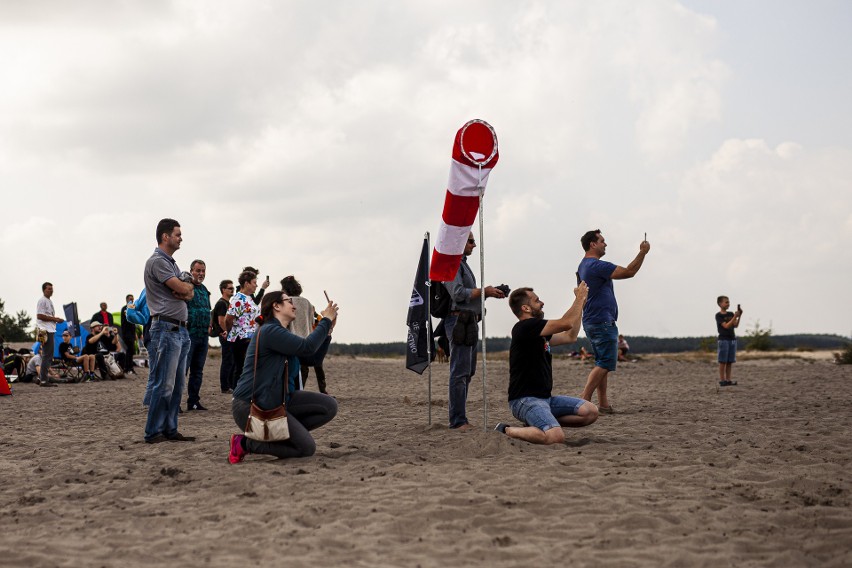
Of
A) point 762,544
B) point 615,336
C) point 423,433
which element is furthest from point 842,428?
point 762,544

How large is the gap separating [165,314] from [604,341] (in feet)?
15.7

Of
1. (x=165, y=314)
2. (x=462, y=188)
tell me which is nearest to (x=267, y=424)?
(x=165, y=314)

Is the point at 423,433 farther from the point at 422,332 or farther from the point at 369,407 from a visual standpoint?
the point at 369,407

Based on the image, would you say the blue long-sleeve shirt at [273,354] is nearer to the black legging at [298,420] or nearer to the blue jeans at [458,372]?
the black legging at [298,420]

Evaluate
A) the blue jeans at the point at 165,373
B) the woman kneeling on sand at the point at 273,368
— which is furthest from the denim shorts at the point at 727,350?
the blue jeans at the point at 165,373

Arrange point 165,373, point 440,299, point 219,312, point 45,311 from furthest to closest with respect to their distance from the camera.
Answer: point 45,311 → point 219,312 → point 440,299 → point 165,373

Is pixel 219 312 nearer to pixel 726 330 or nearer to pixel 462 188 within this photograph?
pixel 462 188

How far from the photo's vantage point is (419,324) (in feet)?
29.8

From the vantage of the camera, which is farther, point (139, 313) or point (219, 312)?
point (219, 312)

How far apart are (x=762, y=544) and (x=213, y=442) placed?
533cm

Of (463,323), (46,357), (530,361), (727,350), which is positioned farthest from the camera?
(46,357)

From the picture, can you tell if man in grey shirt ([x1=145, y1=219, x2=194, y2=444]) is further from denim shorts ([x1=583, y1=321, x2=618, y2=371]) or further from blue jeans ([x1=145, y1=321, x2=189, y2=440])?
denim shorts ([x1=583, y1=321, x2=618, y2=371])

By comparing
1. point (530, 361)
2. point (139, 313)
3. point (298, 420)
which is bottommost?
point (298, 420)

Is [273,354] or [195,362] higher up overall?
[273,354]
